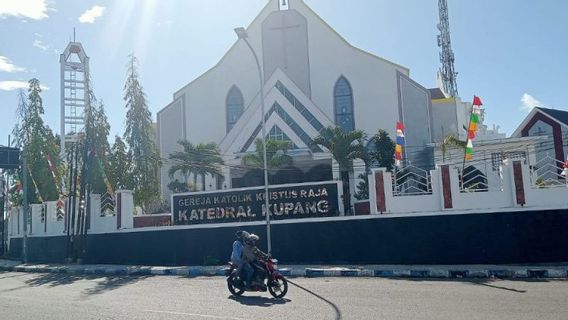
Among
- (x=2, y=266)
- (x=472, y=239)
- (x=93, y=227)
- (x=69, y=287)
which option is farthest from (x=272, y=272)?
(x=2, y=266)

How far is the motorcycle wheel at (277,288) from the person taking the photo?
1080 cm

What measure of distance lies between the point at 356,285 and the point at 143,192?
15.0 m

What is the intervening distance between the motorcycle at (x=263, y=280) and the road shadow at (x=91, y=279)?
141 inches

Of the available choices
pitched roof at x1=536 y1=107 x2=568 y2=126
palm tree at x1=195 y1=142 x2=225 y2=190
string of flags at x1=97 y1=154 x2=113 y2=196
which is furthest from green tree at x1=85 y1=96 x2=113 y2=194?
pitched roof at x1=536 y1=107 x2=568 y2=126

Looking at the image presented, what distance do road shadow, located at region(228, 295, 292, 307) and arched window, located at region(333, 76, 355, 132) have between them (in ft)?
78.3

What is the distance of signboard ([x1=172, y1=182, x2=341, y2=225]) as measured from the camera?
1812 cm

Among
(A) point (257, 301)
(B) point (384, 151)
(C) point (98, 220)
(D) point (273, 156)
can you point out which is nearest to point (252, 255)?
(A) point (257, 301)

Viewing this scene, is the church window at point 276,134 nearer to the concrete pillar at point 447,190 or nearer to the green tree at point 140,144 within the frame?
the green tree at point 140,144

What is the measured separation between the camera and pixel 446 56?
57.7 meters

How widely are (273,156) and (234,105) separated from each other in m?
11.1

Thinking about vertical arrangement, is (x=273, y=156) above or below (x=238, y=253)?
above

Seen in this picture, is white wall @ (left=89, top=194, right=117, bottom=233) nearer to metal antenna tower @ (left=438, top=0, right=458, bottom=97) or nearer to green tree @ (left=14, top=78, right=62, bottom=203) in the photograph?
green tree @ (left=14, top=78, right=62, bottom=203)

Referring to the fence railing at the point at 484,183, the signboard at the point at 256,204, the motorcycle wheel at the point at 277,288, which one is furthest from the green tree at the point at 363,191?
the motorcycle wheel at the point at 277,288

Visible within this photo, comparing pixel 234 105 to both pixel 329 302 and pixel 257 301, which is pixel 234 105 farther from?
pixel 329 302
